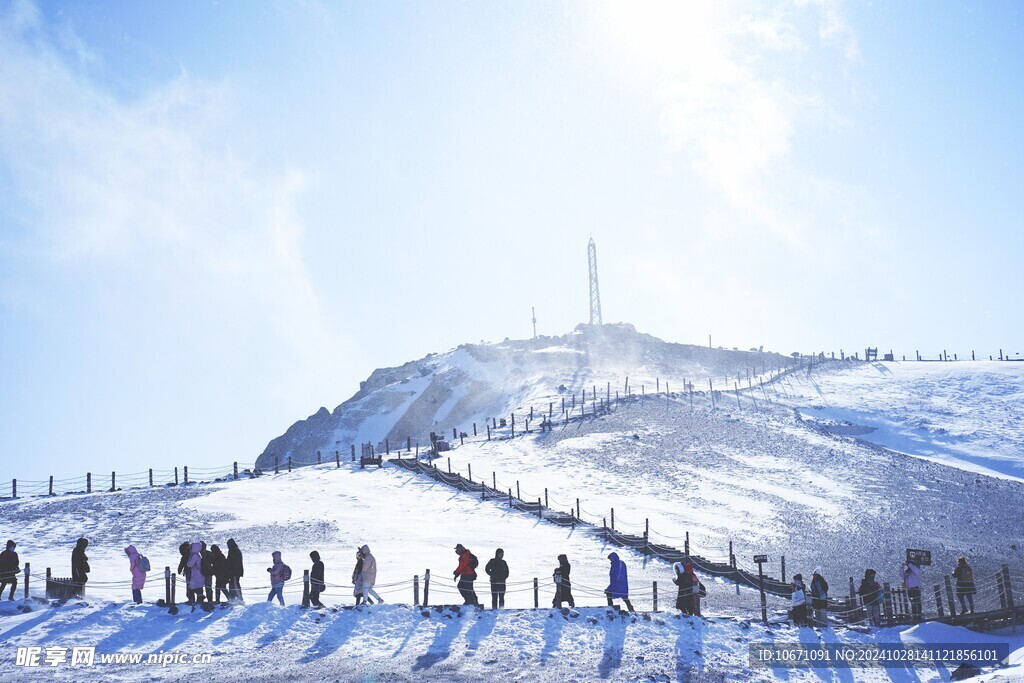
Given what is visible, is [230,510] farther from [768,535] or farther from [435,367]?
[435,367]

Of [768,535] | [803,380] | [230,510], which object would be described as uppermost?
[803,380]

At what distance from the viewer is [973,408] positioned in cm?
6788

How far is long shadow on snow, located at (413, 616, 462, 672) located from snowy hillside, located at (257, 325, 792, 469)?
202 feet

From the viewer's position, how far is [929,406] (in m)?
69.1

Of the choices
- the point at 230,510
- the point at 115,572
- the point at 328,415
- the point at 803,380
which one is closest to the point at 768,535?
the point at 230,510

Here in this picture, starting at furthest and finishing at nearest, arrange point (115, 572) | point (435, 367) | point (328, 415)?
point (435, 367) → point (328, 415) → point (115, 572)

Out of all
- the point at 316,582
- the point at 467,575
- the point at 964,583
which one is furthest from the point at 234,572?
the point at 964,583

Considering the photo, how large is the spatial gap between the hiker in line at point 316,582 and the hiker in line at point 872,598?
12.9 metres

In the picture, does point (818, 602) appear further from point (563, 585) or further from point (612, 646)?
point (563, 585)

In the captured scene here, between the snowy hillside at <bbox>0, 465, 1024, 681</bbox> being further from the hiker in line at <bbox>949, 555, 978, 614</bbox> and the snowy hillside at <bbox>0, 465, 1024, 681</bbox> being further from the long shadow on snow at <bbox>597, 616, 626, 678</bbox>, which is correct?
the hiker in line at <bbox>949, 555, 978, 614</bbox>

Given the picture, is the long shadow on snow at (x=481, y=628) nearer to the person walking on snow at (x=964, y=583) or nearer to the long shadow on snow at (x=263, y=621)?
the long shadow on snow at (x=263, y=621)

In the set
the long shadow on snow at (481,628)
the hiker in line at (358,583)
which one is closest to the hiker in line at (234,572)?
the hiker in line at (358,583)

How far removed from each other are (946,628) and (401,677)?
43.7ft

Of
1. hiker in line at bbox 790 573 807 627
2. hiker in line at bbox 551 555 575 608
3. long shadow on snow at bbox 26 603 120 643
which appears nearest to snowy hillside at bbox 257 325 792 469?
hiker in line at bbox 551 555 575 608
